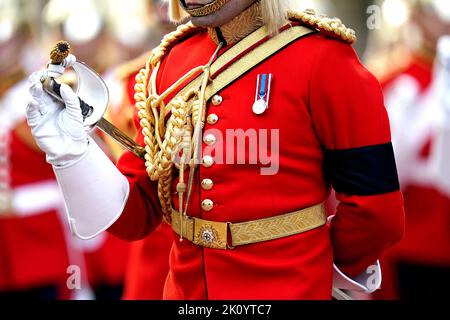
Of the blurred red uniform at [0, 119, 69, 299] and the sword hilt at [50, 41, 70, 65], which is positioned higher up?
the sword hilt at [50, 41, 70, 65]

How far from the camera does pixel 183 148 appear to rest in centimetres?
315

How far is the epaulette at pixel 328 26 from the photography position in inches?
121

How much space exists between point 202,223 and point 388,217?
497 millimetres

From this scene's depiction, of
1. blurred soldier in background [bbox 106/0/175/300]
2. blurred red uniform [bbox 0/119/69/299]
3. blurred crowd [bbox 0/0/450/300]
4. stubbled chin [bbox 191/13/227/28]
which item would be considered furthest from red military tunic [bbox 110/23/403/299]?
blurred red uniform [bbox 0/119/69/299]

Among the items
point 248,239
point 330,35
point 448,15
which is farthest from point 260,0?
point 448,15

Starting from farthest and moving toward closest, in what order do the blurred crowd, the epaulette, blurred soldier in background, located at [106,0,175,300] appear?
the blurred crowd < blurred soldier in background, located at [106,0,175,300] < the epaulette

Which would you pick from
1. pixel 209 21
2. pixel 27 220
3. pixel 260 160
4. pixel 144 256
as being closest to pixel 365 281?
pixel 260 160

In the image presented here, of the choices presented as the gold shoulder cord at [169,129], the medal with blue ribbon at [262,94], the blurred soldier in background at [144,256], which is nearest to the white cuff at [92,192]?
the gold shoulder cord at [169,129]

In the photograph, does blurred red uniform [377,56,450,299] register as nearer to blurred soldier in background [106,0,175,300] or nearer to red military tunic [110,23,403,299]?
blurred soldier in background [106,0,175,300]

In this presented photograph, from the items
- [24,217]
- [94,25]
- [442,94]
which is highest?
[94,25]

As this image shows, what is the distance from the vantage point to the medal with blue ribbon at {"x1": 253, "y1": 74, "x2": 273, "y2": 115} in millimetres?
3039

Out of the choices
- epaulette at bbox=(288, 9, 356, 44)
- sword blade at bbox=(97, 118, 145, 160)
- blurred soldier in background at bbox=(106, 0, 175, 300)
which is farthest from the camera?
blurred soldier in background at bbox=(106, 0, 175, 300)

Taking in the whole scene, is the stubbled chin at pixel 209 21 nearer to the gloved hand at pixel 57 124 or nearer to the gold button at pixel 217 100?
the gold button at pixel 217 100
